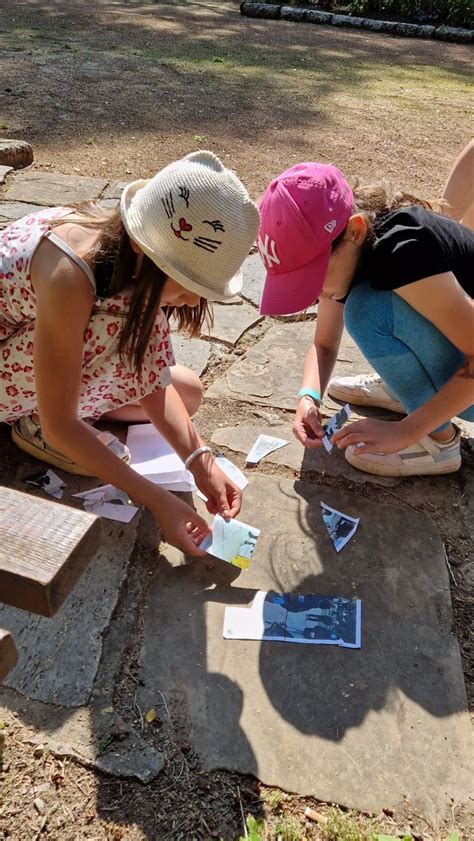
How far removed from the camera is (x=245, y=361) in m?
2.91

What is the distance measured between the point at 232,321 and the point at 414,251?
122 centimetres

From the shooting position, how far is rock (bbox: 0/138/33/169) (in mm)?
4191

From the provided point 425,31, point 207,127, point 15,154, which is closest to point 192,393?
point 15,154

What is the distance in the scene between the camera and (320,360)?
100.0 inches

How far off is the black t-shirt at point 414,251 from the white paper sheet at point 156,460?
79 centimetres

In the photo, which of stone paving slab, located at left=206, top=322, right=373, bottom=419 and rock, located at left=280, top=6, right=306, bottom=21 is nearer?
stone paving slab, located at left=206, top=322, right=373, bottom=419

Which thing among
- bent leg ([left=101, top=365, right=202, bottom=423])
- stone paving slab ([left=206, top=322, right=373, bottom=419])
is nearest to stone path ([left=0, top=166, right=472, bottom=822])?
bent leg ([left=101, top=365, right=202, bottom=423])

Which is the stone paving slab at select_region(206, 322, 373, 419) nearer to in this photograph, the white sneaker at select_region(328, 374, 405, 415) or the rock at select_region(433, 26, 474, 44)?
the white sneaker at select_region(328, 374, 405, 415)

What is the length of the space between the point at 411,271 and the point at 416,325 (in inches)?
10.0

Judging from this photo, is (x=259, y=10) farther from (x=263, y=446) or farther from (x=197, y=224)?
(x=197, y=224)

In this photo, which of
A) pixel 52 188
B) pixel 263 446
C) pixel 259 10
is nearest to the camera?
pixel 263 446

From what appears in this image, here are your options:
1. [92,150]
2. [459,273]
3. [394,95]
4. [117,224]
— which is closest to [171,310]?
[117,224]

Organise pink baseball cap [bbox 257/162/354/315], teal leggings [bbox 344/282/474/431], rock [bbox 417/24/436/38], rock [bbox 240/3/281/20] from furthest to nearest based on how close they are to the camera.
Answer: rock [bbox 240/3/281/20] → rock [bbox 417/24/436/38] → teal leggings [bbox 344/282/474/431] → pink baseball cap [bbox 257/162/354/315]

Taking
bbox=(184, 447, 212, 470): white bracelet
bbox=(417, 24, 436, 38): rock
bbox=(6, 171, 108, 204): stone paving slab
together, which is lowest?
bbox=(6, 171, 108, 204): stone paving slab
